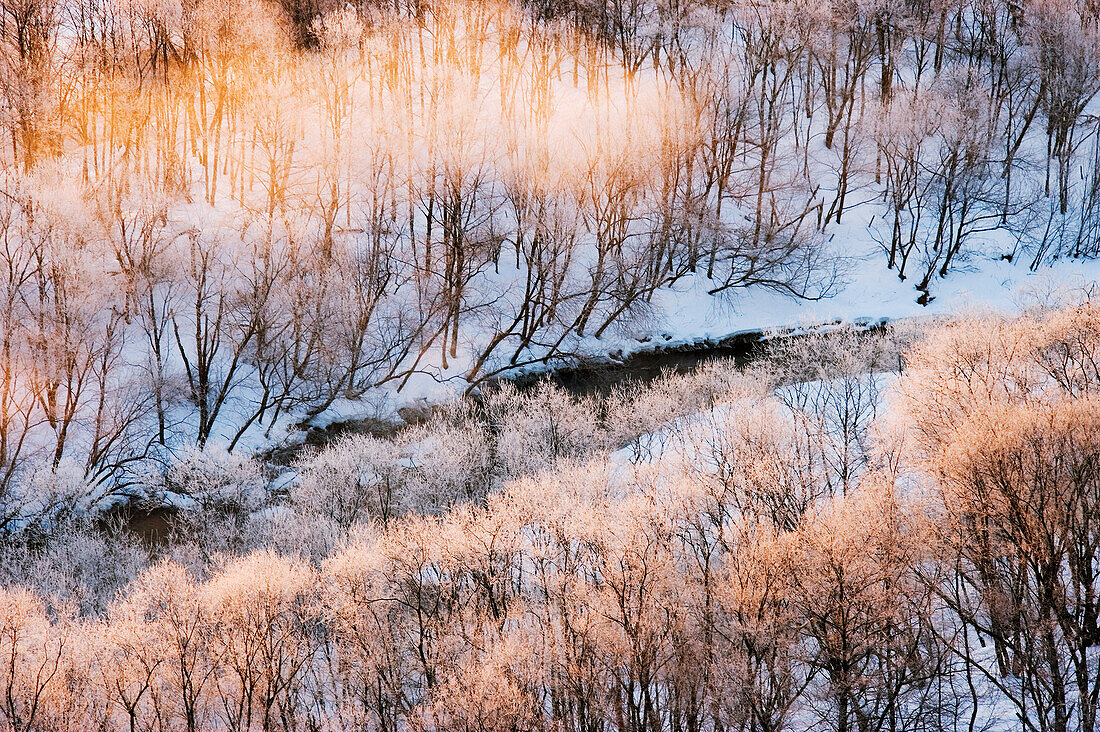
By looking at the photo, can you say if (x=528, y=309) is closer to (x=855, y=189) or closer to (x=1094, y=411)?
(x=855, y=189)

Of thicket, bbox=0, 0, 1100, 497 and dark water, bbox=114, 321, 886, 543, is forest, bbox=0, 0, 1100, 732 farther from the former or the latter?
dark water, bbox=114, 321, 886, 543

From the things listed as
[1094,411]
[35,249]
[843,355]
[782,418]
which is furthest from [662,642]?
[35,249]

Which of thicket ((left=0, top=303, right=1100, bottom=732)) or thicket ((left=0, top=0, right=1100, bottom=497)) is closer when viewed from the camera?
thicket ((left=0, top=303, right=1100, bottom=732))

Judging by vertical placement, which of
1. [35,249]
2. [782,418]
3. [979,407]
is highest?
[35,249]

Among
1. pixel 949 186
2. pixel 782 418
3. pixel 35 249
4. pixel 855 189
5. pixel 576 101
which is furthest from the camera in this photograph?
pixel 576 101

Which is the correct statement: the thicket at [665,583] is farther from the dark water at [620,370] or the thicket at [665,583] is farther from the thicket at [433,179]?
the thicket at [433,179]

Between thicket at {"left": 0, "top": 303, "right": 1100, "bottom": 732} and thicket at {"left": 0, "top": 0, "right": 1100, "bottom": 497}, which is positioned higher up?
thicket at {"left": 0, "top": 0, "right": 1100, "bottom": 497}

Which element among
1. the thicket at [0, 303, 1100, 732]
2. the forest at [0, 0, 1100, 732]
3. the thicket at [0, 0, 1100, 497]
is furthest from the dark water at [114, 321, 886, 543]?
the thicket at [0, 303, 1100, 732]

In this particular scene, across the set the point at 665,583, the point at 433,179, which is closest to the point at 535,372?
the point at 433,179

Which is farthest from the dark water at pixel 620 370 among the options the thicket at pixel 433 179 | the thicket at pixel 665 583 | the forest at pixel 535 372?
the thicket at pixel 665 583
